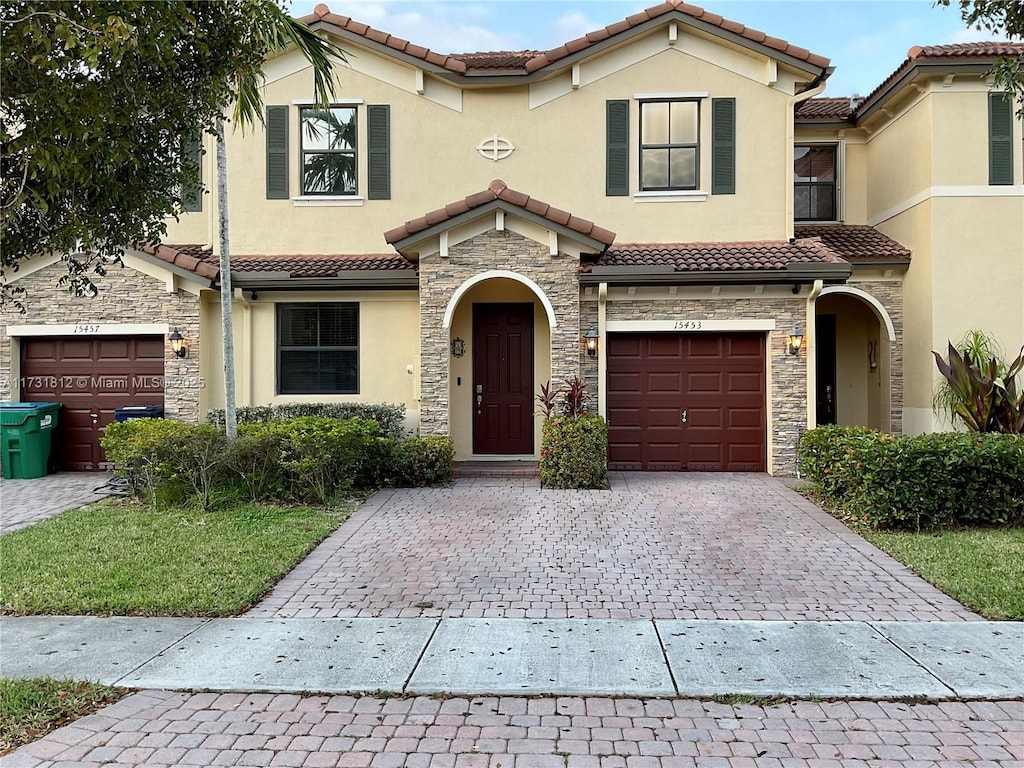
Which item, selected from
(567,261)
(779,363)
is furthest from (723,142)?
(779,363)

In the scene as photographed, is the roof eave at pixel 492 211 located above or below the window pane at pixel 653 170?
below

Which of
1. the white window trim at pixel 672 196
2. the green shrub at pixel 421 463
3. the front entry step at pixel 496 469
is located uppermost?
the white window trim at pixel 672 196

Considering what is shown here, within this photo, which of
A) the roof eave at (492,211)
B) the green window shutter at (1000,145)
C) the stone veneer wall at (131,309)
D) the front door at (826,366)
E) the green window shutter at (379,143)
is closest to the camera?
the roof eave at (492,211)

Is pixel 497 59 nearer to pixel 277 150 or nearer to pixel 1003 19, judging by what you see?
pixel 277 150

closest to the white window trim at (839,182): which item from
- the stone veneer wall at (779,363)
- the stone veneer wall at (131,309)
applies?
the stone veneer wall at (779,363)

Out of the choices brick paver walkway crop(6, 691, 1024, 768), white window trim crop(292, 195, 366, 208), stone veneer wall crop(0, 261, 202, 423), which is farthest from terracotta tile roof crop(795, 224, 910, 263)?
stone veneer wall crop(0, 261, 202, 423)

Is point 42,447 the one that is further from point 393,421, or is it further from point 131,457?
point 393,421

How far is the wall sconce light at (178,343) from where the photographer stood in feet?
39.4

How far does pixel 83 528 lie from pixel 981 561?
9.57 metres

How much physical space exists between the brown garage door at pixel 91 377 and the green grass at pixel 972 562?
11833 mm

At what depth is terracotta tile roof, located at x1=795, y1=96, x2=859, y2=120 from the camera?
14.6 meters

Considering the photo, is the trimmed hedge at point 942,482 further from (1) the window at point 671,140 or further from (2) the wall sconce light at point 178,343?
(2) the wall sconce light at point 178,343

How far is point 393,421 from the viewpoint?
1194 centimetres

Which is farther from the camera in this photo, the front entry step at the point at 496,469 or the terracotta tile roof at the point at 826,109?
the terracotta tile roof at the point at 826,109
